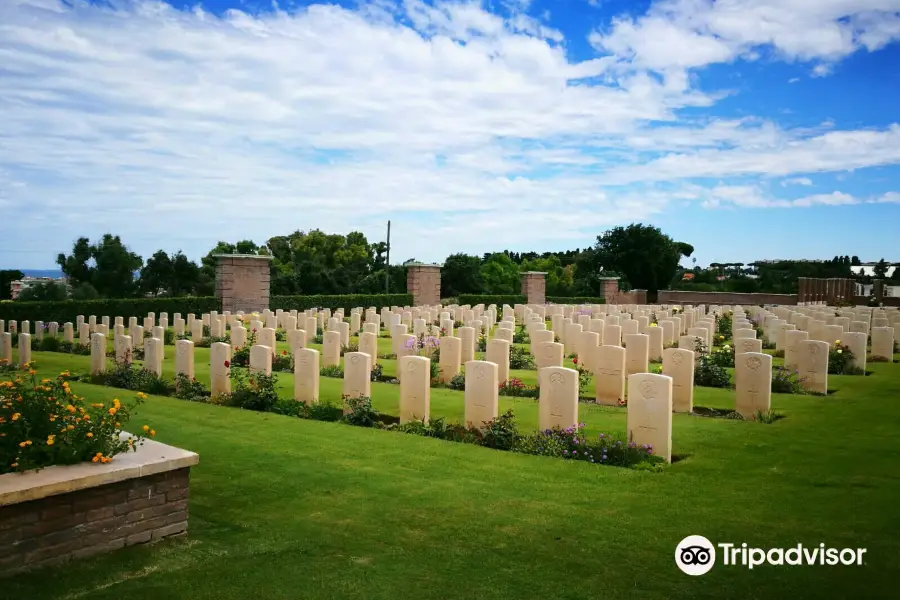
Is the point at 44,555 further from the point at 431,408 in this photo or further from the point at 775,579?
the point at 431,408

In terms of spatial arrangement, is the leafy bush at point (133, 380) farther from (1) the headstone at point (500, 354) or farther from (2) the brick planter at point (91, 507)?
(2) the brick planter at point (91, 507)

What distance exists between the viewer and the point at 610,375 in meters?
10.6

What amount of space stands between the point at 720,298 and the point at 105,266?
111 ft

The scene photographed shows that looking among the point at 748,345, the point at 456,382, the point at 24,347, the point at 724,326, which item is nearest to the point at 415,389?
the point at 456,382

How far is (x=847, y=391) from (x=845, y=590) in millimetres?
8420

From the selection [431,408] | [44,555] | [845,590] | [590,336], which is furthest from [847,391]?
[44,555]

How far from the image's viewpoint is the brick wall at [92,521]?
4219 mm

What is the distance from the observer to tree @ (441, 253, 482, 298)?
42062 mm

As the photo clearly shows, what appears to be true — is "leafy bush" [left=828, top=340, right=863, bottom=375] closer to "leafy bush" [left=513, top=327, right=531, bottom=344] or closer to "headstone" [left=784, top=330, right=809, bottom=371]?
"headstone" [left=784, top=330, right=809, bottom=371]

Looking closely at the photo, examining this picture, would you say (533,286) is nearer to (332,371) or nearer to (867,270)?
(867,270)

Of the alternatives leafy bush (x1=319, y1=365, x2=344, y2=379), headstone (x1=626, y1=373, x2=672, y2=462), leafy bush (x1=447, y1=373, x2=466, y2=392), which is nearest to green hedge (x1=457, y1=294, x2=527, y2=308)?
leafy bush (x1=319, y1=365, x2=344, y2=379)

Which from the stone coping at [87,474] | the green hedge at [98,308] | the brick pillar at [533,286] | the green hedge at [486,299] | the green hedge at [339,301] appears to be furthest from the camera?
the brick pillar at [533,286]

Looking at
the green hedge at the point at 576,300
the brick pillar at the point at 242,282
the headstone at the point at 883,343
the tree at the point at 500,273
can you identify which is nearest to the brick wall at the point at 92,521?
the headstone at the point at 883,343

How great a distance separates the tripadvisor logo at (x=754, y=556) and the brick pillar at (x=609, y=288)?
Result: 3788cm
